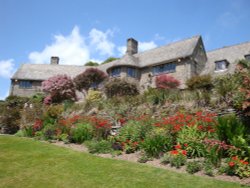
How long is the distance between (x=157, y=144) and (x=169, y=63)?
829 inches

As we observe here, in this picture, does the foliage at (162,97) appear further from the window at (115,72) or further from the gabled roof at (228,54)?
the window at (115,72)

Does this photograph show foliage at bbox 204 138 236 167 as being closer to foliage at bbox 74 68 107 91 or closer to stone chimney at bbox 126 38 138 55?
foliage at bbox 74 68 107 91

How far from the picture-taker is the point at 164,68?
100ft

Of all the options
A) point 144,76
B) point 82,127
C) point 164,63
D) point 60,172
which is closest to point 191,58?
point 164,63

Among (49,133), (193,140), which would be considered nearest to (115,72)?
(49,133)

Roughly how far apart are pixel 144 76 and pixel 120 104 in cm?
1591

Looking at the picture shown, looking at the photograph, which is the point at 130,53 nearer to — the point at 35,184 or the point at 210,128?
the point at 210,128

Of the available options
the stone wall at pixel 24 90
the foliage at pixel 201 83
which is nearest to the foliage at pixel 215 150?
the foliage at pixel 201 83

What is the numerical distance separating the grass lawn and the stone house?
20.0 m

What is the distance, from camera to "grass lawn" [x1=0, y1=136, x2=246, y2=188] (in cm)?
724

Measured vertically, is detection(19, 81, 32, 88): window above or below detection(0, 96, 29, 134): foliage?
above

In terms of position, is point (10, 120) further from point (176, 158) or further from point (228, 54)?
point (228, 54)

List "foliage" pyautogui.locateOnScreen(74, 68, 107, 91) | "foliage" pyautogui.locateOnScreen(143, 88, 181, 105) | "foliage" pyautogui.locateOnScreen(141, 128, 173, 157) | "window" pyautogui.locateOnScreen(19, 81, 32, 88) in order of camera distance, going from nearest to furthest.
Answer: "foliage" pyautogui.locateOnScreen(141, 128, 173, 157)
"foliage" pyautogui.locateOnScreen(143, 88, 181, 105)
"foliage" pyautogui.locateOnScreen(74, 68, 107, 91)
"window" pyautogui.locateOnScreen(19, 81, 32, 88)

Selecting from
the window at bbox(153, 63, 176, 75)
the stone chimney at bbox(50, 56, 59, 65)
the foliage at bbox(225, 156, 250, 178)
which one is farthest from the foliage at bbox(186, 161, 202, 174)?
the stone chimney at bbox(50, 56, 59, 65)
